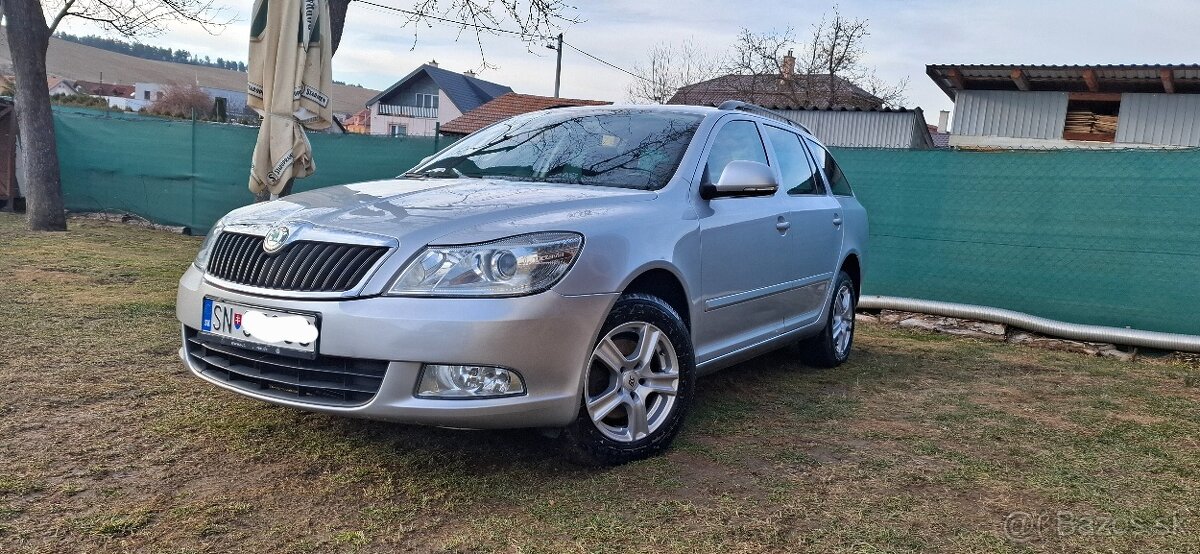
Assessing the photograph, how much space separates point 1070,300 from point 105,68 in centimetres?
10951

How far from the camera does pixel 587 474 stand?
325 centimetres

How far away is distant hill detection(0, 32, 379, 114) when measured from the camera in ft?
307

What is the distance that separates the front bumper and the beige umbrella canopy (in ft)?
13.1

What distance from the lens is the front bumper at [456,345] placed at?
2.80 metres

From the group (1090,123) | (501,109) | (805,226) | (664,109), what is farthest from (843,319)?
(501,109)

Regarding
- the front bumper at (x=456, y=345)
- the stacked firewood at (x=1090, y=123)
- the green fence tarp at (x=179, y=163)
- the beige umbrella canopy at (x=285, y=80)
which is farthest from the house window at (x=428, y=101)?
the front bumper at (x=456, y=345)

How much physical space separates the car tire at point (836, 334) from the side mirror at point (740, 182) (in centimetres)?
166

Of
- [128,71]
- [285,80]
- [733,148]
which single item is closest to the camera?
[733,148]

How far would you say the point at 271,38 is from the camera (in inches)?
254

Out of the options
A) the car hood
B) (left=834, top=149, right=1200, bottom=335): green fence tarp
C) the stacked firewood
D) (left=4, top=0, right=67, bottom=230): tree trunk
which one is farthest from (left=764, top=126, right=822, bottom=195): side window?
the stacked firewood

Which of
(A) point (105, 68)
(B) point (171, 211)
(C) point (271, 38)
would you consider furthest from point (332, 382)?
(A) point (105, 68)

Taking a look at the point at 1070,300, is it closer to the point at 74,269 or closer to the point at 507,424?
the point at 507,424

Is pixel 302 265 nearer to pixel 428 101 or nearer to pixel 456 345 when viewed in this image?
pixel 456 345

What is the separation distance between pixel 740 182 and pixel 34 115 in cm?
1036
